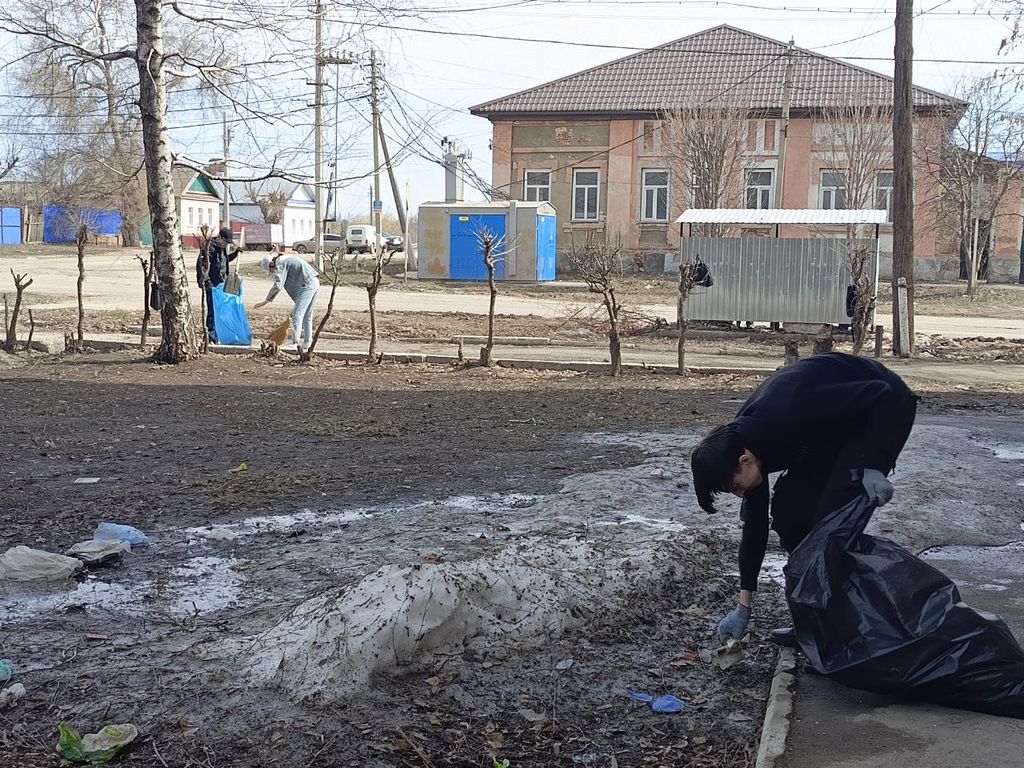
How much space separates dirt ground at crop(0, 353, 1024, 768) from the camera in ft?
11.9

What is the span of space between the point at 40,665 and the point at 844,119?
1456 inches

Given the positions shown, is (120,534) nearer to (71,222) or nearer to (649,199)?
(649,199)

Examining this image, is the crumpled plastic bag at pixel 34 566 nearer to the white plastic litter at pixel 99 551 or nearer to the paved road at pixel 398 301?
the white plastic litter at pixel 99 551

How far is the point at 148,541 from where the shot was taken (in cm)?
585

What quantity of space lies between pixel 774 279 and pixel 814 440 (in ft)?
55.8

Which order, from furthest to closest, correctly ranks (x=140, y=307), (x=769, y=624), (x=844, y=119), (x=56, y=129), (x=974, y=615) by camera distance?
(x=844, y=119)
(x=140, y=307)
(x=56, y=129)
(x=769, y=624)
(x=974, y=615)

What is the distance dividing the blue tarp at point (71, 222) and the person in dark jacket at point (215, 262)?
41.5m

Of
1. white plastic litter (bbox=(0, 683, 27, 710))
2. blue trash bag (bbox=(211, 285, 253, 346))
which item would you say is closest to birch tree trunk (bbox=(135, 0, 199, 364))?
blue trash bag (bbox=(211, 285, 253, 346))

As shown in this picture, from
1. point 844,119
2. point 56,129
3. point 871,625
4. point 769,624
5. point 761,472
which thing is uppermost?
point 844,119

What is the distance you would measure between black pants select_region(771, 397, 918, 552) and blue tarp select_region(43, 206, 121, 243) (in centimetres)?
5458

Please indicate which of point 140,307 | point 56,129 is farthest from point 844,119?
point 56,129

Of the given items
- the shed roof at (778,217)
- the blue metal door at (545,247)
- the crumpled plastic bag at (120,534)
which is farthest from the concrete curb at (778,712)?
the blue metal door at (545,247)

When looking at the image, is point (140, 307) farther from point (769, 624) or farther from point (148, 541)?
point (769, 624)

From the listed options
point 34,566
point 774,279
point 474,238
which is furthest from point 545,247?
point 34,566
